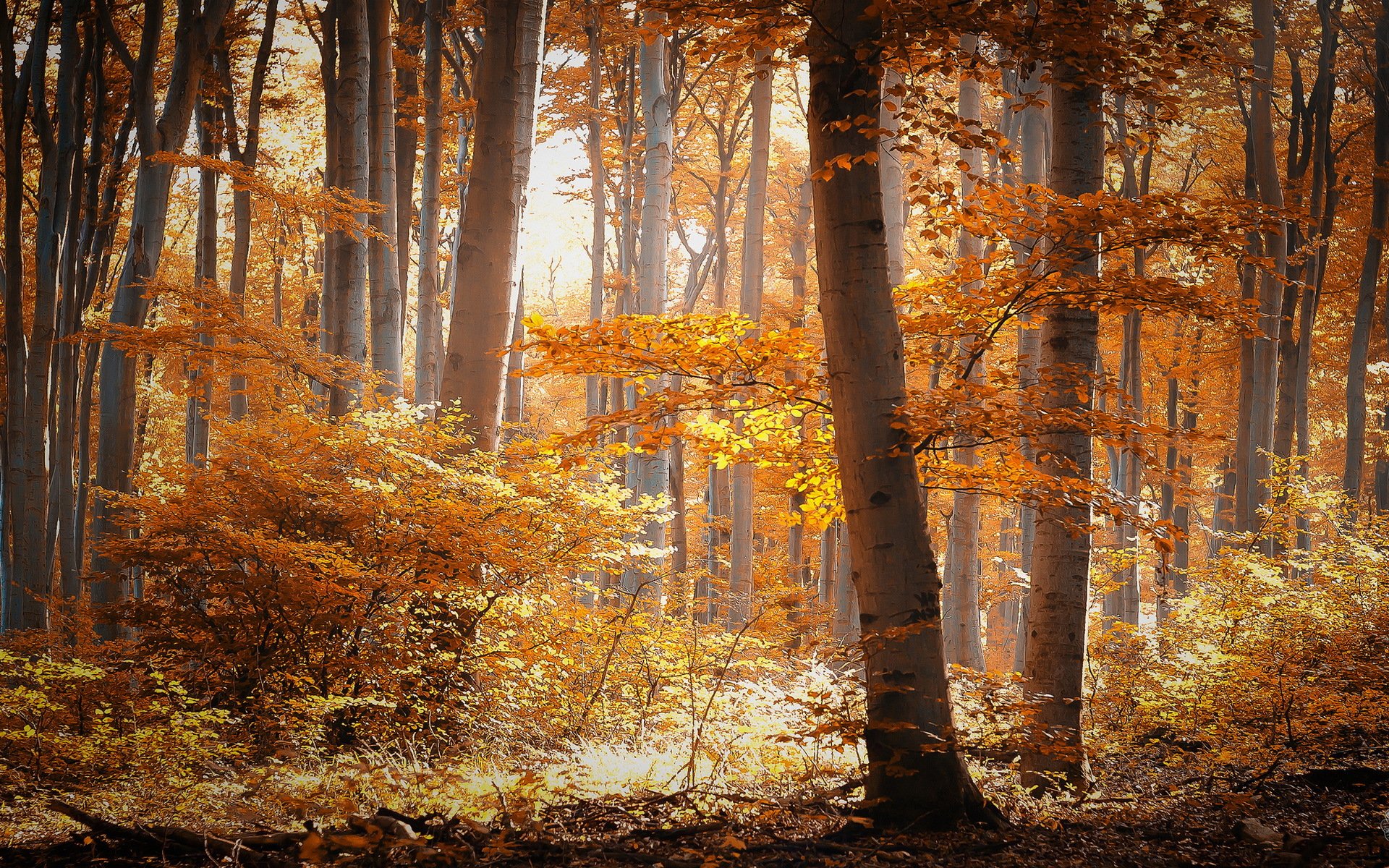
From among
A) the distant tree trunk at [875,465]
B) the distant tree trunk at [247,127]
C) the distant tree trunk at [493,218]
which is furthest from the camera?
the distant tree trunk at [247,127]

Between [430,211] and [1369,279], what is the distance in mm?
14149

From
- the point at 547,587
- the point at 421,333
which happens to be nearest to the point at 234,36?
the point at 421,333

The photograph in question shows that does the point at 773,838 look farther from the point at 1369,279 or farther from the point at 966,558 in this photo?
the point at 1369,279

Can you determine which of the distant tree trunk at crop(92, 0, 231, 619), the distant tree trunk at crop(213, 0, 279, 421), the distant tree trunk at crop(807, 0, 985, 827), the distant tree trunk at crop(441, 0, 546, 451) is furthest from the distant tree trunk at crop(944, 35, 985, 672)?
the distant tree trunk at crop(213, 0, 279, 421)

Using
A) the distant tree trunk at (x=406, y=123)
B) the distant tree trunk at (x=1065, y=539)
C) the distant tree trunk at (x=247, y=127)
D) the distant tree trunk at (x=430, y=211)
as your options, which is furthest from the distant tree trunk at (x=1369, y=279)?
the distant tree trunk at (x=247, y=127)

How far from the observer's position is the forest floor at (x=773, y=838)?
293 cm

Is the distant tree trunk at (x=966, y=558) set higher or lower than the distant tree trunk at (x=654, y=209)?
lower

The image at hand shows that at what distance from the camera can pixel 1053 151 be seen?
5.54 metres

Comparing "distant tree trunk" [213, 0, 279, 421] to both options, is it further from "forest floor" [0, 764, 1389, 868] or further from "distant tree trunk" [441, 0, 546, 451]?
"forest floor" [0, 764, 1389, 868]

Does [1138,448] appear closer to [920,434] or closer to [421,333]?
[920,434]

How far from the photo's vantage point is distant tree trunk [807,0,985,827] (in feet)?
11.8

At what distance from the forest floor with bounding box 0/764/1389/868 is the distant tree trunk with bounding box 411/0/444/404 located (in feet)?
27.3

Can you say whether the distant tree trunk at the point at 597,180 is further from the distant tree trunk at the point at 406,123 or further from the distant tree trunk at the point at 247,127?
the distant tree trunk at the point at 247,127

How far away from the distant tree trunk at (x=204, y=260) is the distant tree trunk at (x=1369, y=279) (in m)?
15.7
